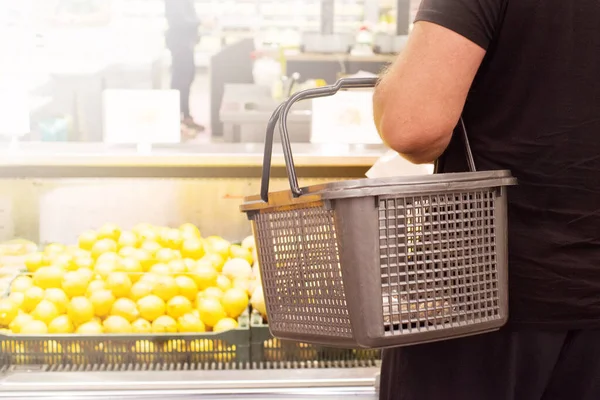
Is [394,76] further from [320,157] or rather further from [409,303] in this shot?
[320,157]

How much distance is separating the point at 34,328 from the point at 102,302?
0.67 ft

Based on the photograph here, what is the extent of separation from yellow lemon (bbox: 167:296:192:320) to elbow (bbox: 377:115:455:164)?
124 centimetres

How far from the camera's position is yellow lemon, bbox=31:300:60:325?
2.33 metres

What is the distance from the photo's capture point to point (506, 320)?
1339 mm

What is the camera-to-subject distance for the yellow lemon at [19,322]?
7.58ft

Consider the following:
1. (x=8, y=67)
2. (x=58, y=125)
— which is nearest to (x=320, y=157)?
(x=58, y=125)

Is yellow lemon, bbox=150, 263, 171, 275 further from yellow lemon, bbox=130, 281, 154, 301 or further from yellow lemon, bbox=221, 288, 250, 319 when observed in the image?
yellow lemon, bbox=221, 288, 250, 319

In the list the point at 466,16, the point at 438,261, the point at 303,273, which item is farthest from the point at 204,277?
the point at 466,16

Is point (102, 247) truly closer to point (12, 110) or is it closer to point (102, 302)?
point (102, 302)

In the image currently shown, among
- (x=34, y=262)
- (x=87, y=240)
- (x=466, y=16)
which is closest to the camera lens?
(x=466, y=16)

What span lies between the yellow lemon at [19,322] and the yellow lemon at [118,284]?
24 cm

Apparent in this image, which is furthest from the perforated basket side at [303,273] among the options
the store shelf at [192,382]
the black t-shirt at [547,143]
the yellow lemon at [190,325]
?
the yellow lemon at [190,325]

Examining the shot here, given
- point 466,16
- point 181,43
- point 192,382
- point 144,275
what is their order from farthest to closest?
point 181,43, point 144,275, point 192,382, point 466,16

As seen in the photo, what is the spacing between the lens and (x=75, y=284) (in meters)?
2.44
